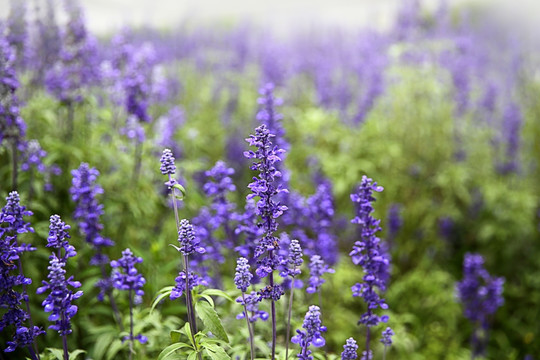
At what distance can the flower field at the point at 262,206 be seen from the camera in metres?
2.59

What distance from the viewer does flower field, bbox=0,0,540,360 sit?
102 inches

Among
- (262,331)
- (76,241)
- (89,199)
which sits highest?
(89,199)

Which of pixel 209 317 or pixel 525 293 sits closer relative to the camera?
pixel 209 317

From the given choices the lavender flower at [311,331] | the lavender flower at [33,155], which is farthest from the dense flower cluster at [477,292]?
the lavender flower at [33,155]

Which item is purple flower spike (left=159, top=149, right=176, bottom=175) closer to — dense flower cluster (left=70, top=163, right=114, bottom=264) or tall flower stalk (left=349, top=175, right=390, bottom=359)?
tall flower stalk (left=349, top=175, right=390, bottom=359)

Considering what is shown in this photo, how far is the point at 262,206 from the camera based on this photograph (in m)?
2.38

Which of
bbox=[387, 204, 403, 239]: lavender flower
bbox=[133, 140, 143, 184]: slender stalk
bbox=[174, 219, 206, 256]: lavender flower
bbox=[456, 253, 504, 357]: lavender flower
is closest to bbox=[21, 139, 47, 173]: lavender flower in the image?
bbox=[133, 140, 143, 184]: slender stalk

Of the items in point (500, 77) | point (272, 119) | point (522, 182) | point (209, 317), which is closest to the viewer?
point (209, 317)

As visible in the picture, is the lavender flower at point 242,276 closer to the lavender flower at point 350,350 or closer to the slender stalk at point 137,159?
the lavender flower at point 350,350

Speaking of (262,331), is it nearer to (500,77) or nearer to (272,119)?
(272,119)

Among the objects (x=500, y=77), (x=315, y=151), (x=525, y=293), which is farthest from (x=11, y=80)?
(x=500, y=77)

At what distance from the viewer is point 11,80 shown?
3.59m

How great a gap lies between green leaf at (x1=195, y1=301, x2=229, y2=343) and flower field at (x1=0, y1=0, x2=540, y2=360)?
11mm

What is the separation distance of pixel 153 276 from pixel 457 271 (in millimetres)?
4479
